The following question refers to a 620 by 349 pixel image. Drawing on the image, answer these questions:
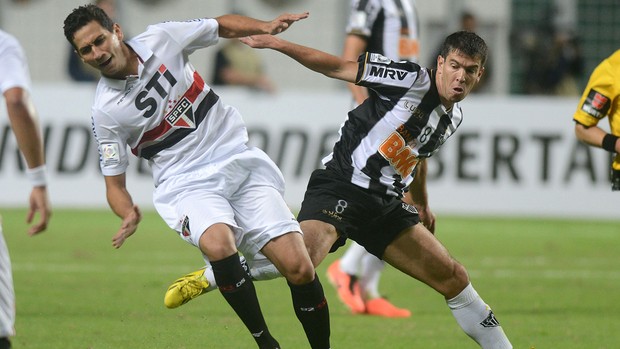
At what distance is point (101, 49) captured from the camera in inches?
243

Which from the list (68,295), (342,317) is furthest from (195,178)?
(68,295)

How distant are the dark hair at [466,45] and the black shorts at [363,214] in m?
0.90

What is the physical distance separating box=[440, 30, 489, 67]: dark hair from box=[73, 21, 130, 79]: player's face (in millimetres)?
1779

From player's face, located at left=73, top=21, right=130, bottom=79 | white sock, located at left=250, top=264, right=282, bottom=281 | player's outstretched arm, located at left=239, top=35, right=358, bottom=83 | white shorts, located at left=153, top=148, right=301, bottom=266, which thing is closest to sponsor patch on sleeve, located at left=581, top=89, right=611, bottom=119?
player's outstretched arm, located at left=239, top=35, right=358, bottom=83

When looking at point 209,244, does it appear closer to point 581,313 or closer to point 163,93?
point 163,93

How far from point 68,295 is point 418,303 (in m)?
2.83

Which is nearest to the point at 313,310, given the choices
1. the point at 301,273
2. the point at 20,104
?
the point at 301,273

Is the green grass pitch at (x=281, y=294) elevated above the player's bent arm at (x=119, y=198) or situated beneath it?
situated beneath

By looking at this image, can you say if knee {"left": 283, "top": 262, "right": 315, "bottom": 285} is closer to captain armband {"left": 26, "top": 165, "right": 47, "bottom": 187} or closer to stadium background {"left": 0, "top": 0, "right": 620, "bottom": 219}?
captain armband {"left": 26, "top": 165, "right": 47, "bottom": 187}

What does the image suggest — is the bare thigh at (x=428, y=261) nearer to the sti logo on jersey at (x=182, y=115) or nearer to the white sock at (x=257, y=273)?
the white sock at (x=257, y=273)

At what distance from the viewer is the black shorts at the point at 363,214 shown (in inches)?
252

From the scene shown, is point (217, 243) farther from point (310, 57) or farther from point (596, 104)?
point (596, 104)

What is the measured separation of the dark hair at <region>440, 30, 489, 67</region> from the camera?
6121 millimetres

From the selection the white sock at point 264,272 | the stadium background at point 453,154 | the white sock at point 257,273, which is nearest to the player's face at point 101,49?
the white sock at point 257,273
